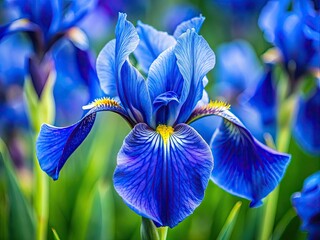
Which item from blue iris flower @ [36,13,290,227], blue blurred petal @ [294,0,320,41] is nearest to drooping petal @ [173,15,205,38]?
blue iris flower @ [36,13,290,227]

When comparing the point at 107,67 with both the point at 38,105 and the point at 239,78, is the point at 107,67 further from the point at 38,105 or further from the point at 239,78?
the point at 239,78

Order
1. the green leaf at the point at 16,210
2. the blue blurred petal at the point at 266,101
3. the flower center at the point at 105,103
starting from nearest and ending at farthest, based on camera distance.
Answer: the flower center at the point at 105,103, the green leaf at the point at 16,210, the blue blurred petal at the point at 266,101

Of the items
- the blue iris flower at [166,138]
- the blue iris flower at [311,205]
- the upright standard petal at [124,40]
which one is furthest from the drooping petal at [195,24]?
the blue iris flower at [311,205]

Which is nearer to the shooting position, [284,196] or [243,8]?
[284,196]

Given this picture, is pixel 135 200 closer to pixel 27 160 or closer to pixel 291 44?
pixel 291 44

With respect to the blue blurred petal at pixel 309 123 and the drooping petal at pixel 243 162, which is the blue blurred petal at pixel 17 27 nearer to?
the drooping petal at pixel 243 162

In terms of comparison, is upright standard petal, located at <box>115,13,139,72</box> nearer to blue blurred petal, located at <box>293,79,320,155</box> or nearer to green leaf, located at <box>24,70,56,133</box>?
green leaf, located at <box>24,70,56,133</box>

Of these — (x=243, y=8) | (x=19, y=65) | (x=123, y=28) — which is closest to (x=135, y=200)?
(x=123, y=28)

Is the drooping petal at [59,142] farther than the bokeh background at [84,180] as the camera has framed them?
No
